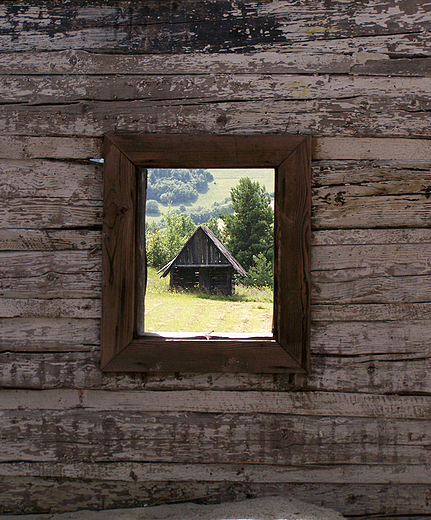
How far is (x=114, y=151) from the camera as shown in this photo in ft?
7.24

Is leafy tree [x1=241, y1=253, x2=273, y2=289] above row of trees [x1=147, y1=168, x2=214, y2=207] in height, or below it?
below

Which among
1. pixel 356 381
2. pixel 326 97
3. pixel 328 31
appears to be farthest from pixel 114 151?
pixel 356 381

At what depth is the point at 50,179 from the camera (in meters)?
2.25

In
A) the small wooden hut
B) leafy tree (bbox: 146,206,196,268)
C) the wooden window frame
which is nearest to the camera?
the wooden window frame

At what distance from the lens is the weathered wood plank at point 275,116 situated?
222 centimetres

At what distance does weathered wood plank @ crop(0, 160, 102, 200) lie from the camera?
7.37 feet

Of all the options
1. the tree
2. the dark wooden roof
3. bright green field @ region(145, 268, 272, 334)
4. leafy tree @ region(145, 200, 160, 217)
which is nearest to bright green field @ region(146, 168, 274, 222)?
leafy tree @ region(145, 200, 160, 217)

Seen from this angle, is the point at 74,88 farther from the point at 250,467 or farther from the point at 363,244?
the point at 250,467

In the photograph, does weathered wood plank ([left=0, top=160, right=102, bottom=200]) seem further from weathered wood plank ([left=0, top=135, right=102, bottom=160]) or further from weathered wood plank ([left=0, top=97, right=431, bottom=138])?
weathered wood plank ([left=0, top=97, right=431, bottom=138])

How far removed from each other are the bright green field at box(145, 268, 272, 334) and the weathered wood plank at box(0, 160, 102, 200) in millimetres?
13014

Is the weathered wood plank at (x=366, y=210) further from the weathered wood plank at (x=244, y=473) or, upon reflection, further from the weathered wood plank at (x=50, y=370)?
the weathered wood plank at (x=50, y=370)

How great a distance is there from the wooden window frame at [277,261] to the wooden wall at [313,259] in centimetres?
8

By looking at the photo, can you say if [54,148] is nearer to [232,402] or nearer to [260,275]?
[232,402]

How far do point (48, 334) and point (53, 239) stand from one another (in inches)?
19.5
